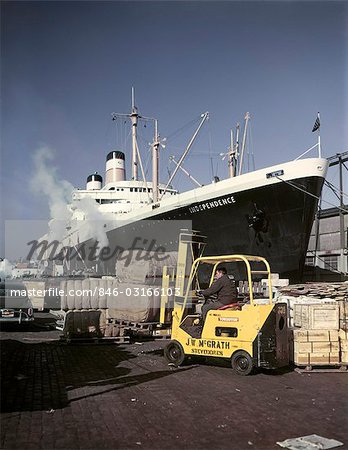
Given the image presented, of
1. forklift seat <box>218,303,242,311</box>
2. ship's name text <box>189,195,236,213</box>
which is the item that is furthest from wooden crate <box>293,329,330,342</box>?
ship's name text <box>189,195,236,213</box>

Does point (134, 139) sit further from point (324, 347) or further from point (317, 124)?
point (324, 347)

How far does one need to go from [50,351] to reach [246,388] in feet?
19.3

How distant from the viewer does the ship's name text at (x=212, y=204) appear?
22808 mm

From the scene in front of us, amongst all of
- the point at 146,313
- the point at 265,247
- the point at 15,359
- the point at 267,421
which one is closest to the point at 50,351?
the point at 15,359

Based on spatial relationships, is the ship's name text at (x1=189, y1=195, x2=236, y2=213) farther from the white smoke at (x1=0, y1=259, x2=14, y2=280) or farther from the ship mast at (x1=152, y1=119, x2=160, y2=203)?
the white smoke at (x1=0, y1=259, x2=14, y2=280)

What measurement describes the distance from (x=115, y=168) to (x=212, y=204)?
21.3 m

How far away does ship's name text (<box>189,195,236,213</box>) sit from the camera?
22808mm

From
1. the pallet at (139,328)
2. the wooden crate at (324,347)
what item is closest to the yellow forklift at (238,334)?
the wooden crate at (324,347)

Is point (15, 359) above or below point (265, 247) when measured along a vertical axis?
below

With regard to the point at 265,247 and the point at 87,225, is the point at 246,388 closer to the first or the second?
the point at 265,247

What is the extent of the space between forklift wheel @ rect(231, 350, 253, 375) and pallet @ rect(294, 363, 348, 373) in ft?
4.33

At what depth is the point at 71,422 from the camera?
5.57m

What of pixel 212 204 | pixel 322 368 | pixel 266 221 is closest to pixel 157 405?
pixel 322 368

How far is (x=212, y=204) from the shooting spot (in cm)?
2383
